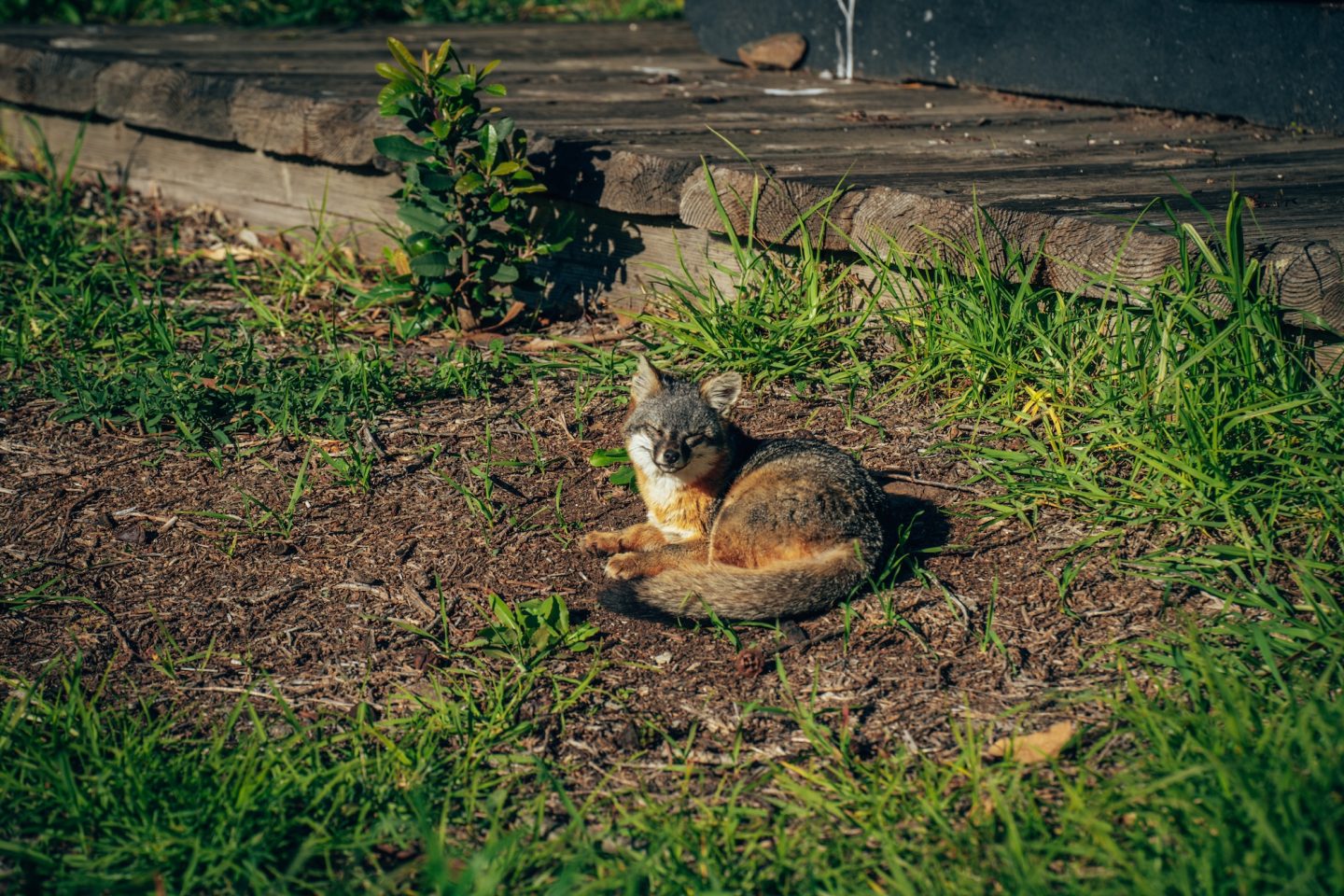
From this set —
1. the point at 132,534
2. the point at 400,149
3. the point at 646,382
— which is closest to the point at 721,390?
the point at 646,382

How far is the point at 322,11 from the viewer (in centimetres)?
866

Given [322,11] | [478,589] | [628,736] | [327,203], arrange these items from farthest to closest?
1. [322,11]
2. [327,203]
3. [478,589]
4. [628,736]

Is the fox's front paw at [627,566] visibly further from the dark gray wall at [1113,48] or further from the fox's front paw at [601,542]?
the dark gray wall at [1113,48]

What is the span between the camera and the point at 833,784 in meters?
2.70

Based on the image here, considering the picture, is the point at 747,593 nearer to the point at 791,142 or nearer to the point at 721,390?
the point at 721,390

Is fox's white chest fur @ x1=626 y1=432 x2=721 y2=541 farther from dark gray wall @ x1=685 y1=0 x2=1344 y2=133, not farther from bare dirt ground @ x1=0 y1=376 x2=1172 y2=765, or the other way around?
dark gray wall @ x1=685 y1=0 x2=1344 y2=133

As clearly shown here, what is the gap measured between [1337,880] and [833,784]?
1035 millimetres

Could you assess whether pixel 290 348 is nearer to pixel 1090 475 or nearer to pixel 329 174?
pixel 329 174

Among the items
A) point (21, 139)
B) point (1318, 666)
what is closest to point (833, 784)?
point (1318, 666)

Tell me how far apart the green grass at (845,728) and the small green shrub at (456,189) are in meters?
0.48

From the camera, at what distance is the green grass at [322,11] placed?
859 centimetres

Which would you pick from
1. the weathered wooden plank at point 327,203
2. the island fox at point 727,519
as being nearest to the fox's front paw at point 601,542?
the island fox at point 727,519

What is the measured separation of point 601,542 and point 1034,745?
161 centimetres

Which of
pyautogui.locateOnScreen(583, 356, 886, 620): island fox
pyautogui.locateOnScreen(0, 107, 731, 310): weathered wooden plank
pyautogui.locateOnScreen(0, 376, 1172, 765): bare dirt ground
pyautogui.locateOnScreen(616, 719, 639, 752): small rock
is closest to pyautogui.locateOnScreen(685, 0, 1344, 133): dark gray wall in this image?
pyautogui.locateOnScreen(0, 107, 731, 310): weathered wooden plank
